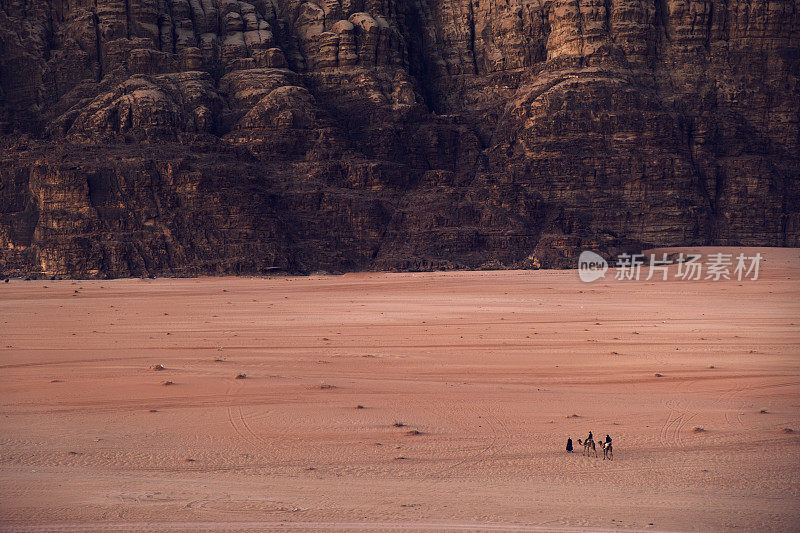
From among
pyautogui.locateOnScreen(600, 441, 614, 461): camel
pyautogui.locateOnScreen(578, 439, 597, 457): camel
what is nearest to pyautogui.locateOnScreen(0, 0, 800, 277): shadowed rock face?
pyautogui.locateOnScreen(578, 439, 597, 457): camel

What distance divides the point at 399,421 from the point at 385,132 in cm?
5353

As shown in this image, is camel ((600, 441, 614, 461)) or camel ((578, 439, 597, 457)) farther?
camel ((578, 439, 597, 457))

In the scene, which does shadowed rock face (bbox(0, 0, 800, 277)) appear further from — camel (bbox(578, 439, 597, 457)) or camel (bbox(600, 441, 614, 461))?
camel (bbox(600, 441, 614, 461))

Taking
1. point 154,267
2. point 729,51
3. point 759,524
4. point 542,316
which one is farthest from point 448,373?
point 729,51

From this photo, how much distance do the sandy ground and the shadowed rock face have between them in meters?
32.1

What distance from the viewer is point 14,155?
54656 millimetres

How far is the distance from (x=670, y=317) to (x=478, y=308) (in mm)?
5625

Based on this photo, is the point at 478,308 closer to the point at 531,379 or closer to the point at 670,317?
the point at 670,317

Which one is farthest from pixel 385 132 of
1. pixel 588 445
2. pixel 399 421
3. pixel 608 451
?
pixel 608 451

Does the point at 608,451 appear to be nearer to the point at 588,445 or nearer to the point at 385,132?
the point at 588,445

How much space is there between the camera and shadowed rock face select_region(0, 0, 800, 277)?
164 feet

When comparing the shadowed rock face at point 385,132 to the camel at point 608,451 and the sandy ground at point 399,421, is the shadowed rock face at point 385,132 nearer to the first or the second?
the sandy ground at point 399,421

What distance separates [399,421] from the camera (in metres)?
8.80

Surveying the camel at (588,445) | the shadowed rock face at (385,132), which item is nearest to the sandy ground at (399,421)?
the camel at (588,445)
